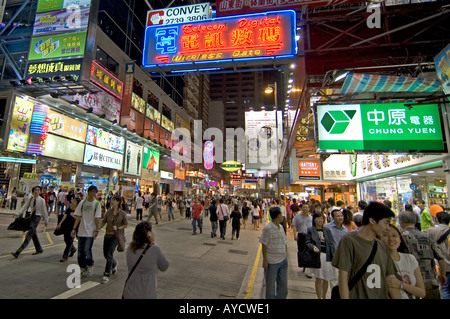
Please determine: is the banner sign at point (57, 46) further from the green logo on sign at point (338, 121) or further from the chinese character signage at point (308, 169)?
the chinese character signage at point (308, 169)

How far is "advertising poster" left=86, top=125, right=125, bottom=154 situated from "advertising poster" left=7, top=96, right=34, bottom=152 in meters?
4.71

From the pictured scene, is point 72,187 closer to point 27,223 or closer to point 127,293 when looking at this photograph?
point 27,223

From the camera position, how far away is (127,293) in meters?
2.59

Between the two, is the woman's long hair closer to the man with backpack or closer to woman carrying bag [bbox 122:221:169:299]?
woman carrying bag [bbox 122:221:169:299]

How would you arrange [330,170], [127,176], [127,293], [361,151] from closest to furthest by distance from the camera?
1. [127,293]
2. [361,151]
3. [330,170]
4. [127,176]

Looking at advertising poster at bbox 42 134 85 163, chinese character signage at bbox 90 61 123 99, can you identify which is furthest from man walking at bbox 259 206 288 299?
chinese character signage at bbox 90 61 123 99

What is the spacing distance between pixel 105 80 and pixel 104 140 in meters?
5.34

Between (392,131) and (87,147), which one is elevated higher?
(87,147)

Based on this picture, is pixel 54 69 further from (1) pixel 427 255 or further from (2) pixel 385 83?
(1) pixel 427 255

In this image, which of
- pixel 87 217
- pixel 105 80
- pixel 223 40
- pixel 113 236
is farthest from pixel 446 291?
pixel 105 80

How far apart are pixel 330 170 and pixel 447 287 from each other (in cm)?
1285

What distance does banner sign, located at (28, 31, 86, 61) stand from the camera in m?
12.9

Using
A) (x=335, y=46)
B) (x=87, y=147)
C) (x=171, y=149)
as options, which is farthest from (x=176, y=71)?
(x=171, y=149)

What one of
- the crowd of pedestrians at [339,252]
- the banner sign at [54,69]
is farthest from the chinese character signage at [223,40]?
the banner sign at [54,69]
